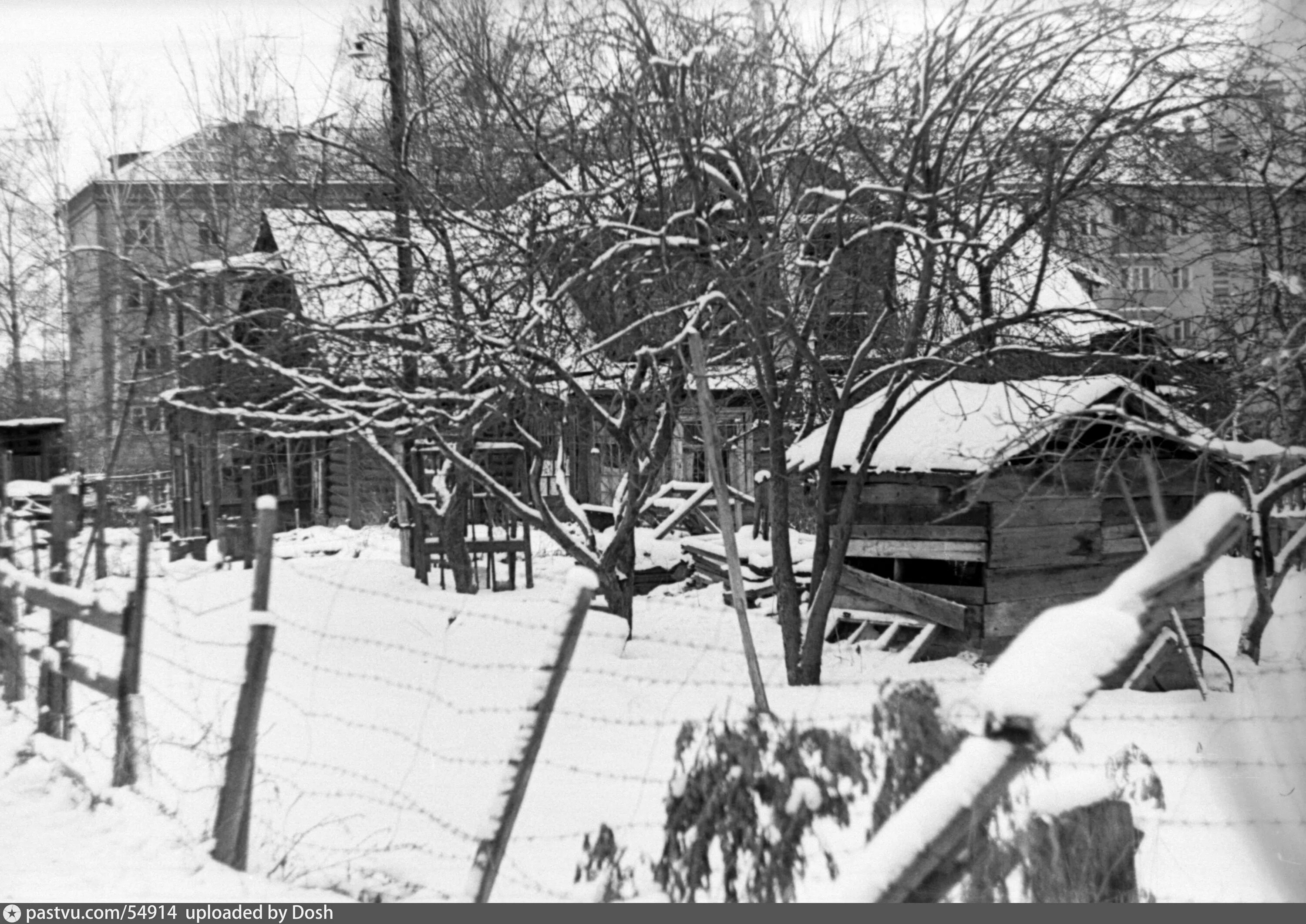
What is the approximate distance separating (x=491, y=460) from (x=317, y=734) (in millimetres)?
7164

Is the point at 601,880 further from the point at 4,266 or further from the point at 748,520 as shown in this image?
the point at 4,266

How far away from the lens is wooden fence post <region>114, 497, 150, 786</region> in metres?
4.34

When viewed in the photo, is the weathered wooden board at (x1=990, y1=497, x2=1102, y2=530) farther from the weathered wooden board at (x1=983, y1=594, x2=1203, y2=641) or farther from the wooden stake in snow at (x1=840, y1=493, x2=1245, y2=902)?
the wooden stake in snow at (x1=840, y1=493, x2=1245, y2=902)

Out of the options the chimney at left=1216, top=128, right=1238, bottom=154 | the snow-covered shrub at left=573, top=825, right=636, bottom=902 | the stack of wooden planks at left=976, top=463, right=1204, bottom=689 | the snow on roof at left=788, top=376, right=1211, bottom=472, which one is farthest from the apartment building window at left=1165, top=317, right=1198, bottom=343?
Result: the snow-covered shrub at left=573, top=825, right=636, bottom=902

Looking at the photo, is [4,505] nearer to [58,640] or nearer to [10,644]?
[10,644]

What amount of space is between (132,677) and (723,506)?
322cm

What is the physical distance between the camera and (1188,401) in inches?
295

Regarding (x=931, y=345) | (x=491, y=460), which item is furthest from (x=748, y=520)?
(x=931, y=345)

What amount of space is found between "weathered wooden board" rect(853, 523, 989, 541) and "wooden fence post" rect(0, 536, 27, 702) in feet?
18.1

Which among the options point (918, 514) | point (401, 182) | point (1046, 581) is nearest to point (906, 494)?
point (918, 514)

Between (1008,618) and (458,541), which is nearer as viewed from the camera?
(1008,618)

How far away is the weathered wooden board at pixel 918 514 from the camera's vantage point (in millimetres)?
9094

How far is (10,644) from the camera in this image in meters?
6.30

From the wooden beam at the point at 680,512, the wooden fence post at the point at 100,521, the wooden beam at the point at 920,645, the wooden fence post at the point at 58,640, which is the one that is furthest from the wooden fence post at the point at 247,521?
the wooden fence post at the point at 58,640
